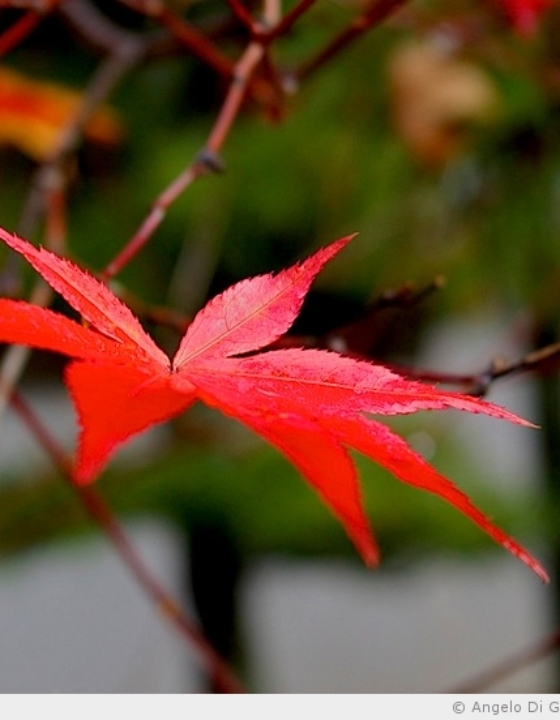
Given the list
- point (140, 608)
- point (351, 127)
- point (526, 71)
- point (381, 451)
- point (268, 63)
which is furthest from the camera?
point (140, 608)

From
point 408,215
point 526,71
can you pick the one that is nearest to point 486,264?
point 408,215

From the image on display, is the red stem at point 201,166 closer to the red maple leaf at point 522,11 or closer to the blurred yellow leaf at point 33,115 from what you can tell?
the red maple leaf at point 522,11

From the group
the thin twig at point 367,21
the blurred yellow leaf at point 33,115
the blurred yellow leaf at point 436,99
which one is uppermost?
the blurred yellow leaf at point 33,115

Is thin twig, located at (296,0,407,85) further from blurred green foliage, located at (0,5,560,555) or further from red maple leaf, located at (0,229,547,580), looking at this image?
blurred green foliage, located at (0,5,560,555)

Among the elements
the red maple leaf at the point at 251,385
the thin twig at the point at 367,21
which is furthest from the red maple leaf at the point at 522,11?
the red maple leaf at the point at 251,385

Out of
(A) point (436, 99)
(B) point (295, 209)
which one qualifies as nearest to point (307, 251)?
(B) point (295, 209)

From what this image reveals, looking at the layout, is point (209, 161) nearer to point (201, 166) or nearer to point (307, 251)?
point (201, 166)

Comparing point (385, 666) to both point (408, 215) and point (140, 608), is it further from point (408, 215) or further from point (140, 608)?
→ point (408, 215)

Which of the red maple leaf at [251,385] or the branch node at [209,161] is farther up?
the branch node at [209,161]
